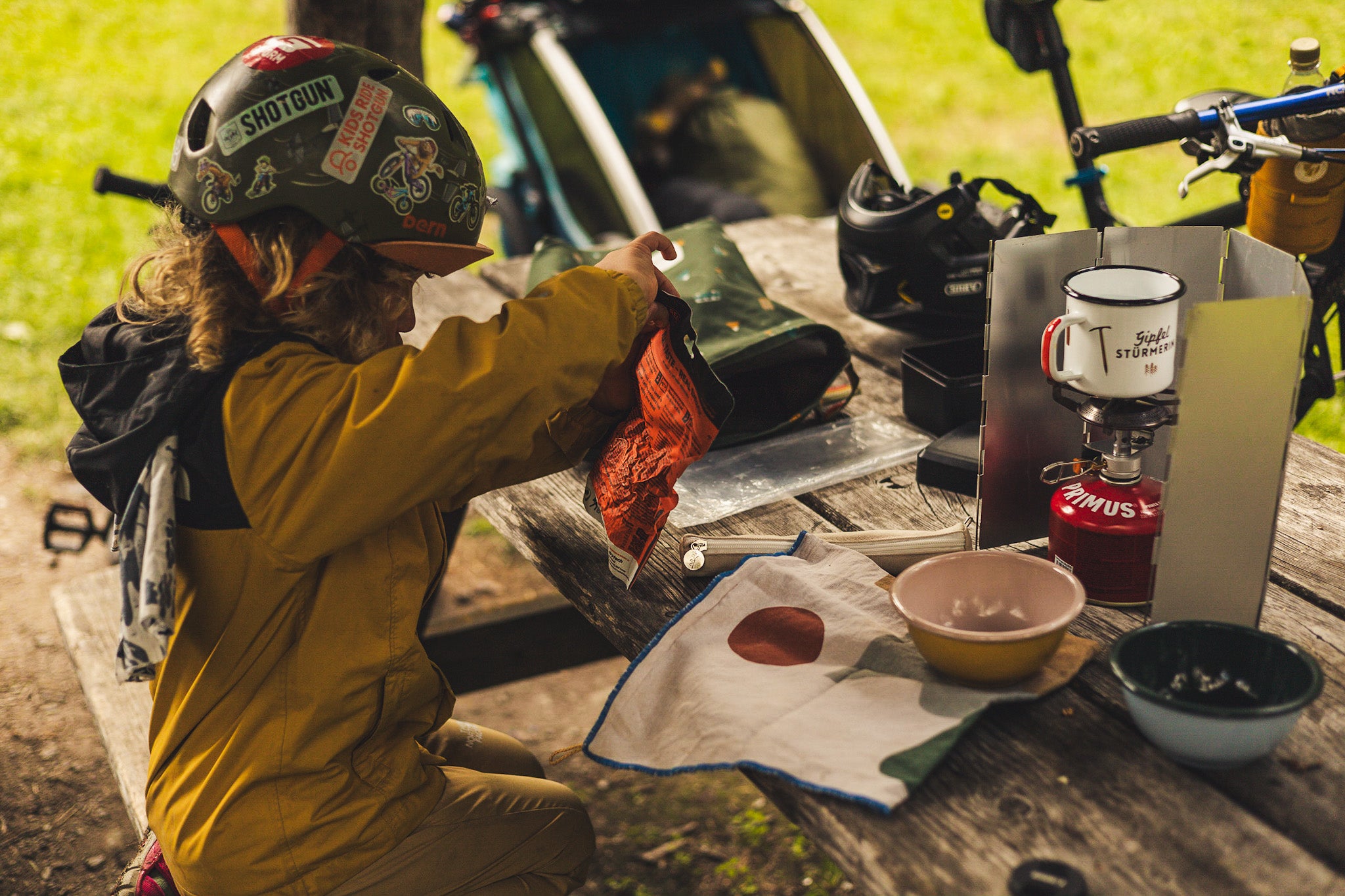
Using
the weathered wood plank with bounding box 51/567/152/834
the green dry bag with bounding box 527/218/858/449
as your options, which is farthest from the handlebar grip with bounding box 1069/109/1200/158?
the weathered wood plank with bounding box 51/567/152/834

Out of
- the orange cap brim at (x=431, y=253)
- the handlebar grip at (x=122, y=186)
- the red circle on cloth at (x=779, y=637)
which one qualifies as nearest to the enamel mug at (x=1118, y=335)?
the red circle on cloth at (x=779, y=637)

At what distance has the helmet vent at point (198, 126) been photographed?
139cm

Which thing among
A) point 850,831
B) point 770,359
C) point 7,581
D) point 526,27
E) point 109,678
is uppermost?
point 526,27

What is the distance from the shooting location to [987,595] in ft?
4.25

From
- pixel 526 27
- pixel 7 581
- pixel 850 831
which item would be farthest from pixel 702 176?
pixel 850 831

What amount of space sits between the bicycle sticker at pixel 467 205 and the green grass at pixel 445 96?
10.1 feet

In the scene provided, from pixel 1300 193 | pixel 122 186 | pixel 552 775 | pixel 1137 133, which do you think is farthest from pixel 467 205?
pixel 552 775

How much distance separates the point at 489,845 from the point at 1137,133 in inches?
57.9

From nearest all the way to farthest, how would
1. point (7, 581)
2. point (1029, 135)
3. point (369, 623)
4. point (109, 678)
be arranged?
1. point (369, 623)
2. point (109, 678)
3. point (7, 581)
4. point (1029, 135)

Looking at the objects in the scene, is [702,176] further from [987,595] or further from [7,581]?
[987,595]

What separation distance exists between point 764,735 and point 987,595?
31 cm

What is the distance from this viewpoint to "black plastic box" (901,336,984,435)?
5.96 ft

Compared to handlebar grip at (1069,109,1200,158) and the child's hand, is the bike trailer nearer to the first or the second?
handlebar grip at (1069,109,1200,158)

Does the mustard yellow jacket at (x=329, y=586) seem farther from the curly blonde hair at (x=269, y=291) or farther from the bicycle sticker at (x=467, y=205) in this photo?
the bicycle sticker at (x=467, y=205)
